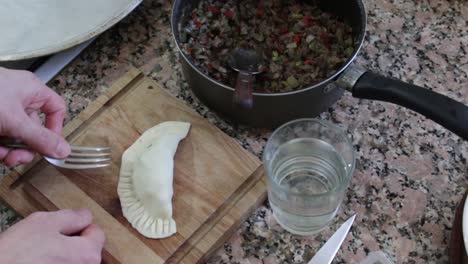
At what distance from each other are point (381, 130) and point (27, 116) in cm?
54

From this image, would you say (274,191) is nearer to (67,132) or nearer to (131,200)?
(131,200)

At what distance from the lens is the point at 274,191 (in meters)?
0.85

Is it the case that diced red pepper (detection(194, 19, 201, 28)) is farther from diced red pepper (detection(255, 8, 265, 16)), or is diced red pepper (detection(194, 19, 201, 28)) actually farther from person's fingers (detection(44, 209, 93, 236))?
A: person's fingers (detection(44, 209, 93, 236))

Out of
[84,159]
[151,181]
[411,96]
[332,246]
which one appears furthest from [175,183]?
[411,96]

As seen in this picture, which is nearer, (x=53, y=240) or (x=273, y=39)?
(x=53, y=240)

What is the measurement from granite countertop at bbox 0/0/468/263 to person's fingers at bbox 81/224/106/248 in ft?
0.54

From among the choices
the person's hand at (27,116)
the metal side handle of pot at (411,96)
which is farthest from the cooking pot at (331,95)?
the person's hand at (27,116)

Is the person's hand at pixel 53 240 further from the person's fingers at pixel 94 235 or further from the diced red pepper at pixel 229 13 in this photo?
the diced red pepper at pixel 229 13

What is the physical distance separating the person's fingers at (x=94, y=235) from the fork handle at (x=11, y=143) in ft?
0.48

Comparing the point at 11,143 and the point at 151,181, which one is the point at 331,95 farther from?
the point at 11,143

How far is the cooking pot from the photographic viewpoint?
81 cm

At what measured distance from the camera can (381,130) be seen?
981mm

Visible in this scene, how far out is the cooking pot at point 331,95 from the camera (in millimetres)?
808

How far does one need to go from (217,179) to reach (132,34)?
13.7 inches
